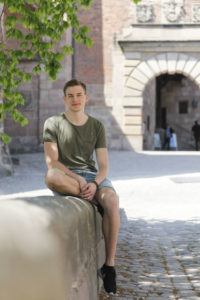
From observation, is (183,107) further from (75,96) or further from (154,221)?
(75,96)

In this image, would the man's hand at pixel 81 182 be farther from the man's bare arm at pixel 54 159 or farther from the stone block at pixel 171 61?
the stone block at pixel 171 61

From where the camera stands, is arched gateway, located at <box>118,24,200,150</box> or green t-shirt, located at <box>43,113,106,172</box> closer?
green t-shirt, located at <box>43,113,106,172</box>

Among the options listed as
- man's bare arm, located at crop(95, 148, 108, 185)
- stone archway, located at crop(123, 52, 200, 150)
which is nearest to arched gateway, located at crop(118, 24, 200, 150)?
stone archway, located at crop(123, 52, 200, 150)

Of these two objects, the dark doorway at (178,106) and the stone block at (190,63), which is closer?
the stone block at (190,63)

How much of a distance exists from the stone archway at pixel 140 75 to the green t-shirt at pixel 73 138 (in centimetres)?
1597

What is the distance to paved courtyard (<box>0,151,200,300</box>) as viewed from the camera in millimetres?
Result: 3910

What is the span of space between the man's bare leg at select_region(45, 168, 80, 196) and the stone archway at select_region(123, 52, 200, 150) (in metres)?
16.4

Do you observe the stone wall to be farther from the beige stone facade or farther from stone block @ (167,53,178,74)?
stone block @ (167,53,178,74)

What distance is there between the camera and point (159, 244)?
5.43 m

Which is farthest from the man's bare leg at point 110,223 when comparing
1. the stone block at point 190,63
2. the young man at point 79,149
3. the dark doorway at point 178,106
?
the dark doorway at point 178,106

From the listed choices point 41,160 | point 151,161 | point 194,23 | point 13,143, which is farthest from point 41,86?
point 194,23

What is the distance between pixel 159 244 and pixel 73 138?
2.25 meters

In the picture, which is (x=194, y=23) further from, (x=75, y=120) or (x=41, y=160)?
(x=75, y=120)

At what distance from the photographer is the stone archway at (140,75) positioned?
65.2 ft
